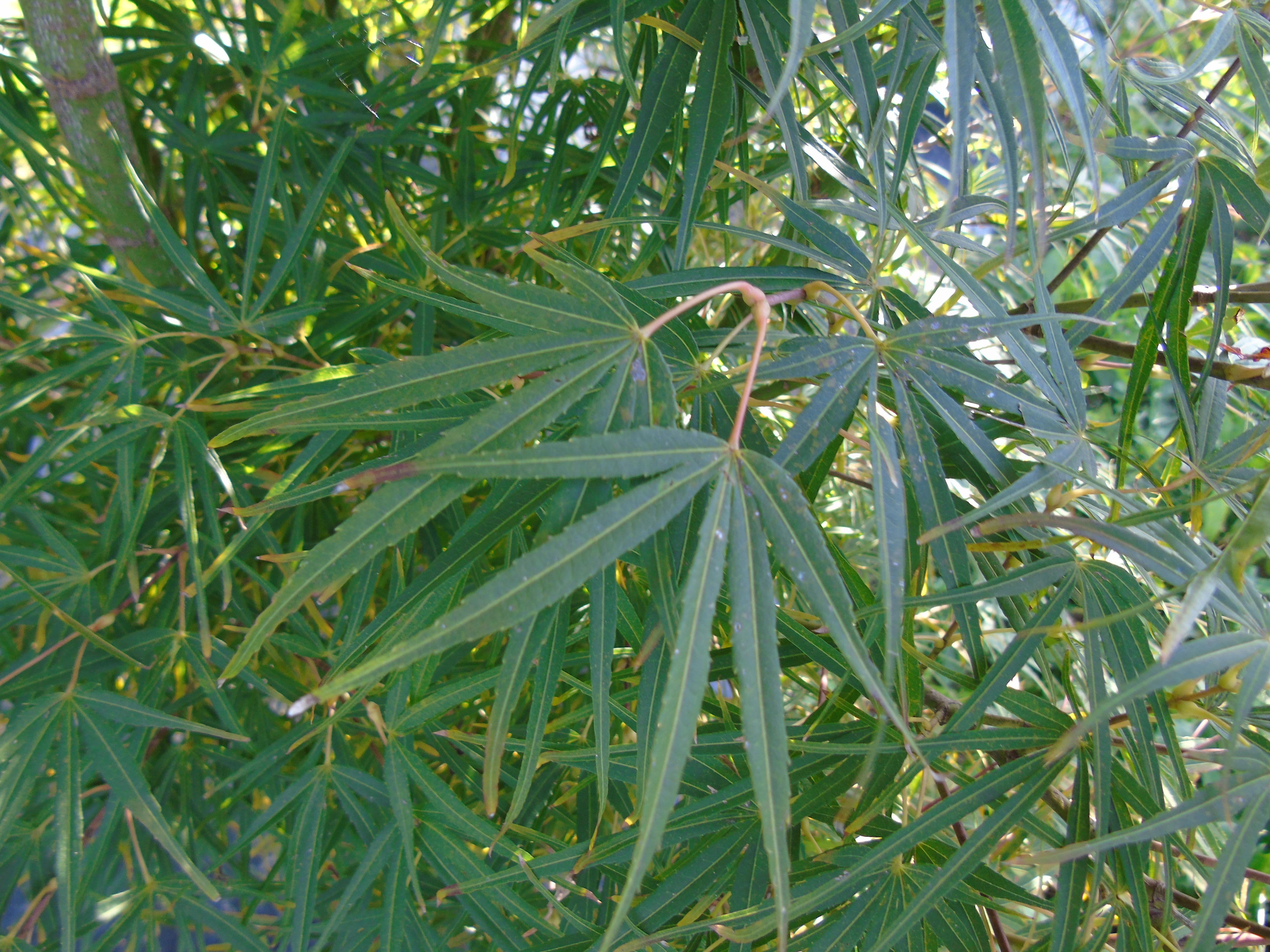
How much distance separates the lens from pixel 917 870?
1.41 feet

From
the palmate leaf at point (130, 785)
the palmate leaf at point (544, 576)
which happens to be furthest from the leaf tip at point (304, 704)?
the palmate leaf at point (130, 785)

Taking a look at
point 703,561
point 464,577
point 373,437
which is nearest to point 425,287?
point 373,437

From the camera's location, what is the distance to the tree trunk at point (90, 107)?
0.52 m

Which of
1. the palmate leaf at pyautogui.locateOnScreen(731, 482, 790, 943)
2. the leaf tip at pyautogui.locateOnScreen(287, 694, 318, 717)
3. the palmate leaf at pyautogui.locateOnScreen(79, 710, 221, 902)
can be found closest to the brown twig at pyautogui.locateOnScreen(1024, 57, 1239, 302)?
the palmate leaf at pyautogui.locateOnScreen(731, 482, 790, 943)

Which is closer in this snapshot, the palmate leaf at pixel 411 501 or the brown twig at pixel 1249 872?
the palmate leaf at pixel 411 501

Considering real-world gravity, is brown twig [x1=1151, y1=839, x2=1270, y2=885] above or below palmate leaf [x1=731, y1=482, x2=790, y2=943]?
below

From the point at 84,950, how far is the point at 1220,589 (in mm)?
796

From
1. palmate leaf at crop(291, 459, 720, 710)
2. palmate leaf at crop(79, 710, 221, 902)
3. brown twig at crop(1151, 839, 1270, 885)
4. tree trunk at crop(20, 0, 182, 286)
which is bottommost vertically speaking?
palmate leaf at crop(79, 710, 221, 902)

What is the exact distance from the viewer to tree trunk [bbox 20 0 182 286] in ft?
1.71

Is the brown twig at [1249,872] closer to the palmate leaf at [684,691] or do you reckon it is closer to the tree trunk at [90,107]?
the palmate leaf at [684,691]

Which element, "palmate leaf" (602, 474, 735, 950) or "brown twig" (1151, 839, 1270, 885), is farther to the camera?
"brown twig" (1151, 839, 1270, 885)

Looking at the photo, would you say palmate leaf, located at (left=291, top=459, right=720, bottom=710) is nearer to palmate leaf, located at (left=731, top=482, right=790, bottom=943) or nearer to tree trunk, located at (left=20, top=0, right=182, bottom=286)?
palmate leaf, located at (left=731, top=482, right=790, bottom=943)

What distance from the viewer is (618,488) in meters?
0.38

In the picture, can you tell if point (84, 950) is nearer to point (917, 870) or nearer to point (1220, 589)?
point (917, 870)
